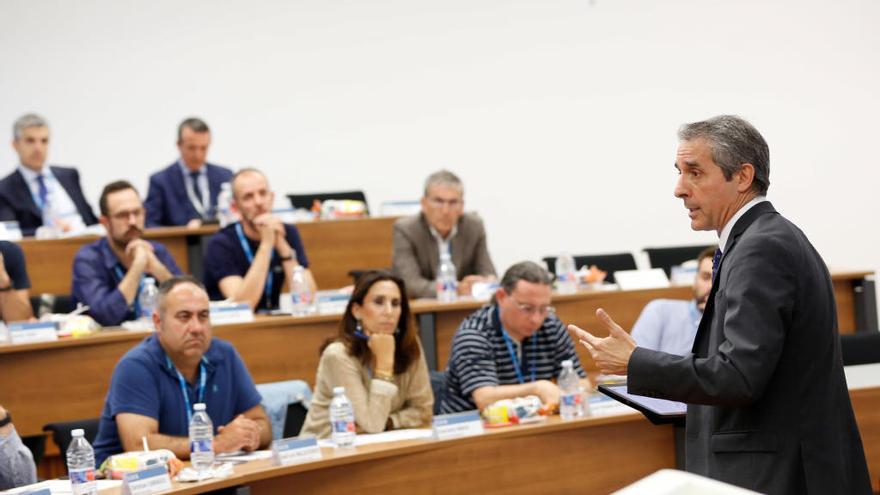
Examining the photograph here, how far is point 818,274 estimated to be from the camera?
81.8 inches

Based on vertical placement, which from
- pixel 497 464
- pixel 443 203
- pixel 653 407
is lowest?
pixel 497 464

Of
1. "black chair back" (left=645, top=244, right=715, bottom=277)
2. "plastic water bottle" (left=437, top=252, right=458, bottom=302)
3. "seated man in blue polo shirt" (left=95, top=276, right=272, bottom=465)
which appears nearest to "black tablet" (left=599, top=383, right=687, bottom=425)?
"seated man in blue polo shirt" (left=95, top=276, right=272, bottom=465)

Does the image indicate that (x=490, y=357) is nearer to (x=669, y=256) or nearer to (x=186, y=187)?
(x=669, y=256)

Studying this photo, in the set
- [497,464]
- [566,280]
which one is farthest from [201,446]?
[566,280]

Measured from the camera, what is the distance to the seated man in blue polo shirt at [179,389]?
356 centimetres

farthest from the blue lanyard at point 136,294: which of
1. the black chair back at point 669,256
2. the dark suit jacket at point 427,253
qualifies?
the black chair back at point 669,256

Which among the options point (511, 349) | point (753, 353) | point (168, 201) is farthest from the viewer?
point (168, 201)

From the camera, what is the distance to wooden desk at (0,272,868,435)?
14.8 feet

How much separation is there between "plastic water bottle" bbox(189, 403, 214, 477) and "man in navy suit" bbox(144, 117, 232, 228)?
3390 millimetres

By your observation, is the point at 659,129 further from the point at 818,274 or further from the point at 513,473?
the point at 818,274

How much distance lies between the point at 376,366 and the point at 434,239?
6.57 ft

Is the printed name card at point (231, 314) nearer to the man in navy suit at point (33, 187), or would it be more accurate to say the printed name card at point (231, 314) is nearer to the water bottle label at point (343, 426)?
the water bottle label at point (343, 426)

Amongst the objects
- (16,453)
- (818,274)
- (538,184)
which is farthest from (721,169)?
(538,184)

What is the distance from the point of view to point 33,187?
256 inches
